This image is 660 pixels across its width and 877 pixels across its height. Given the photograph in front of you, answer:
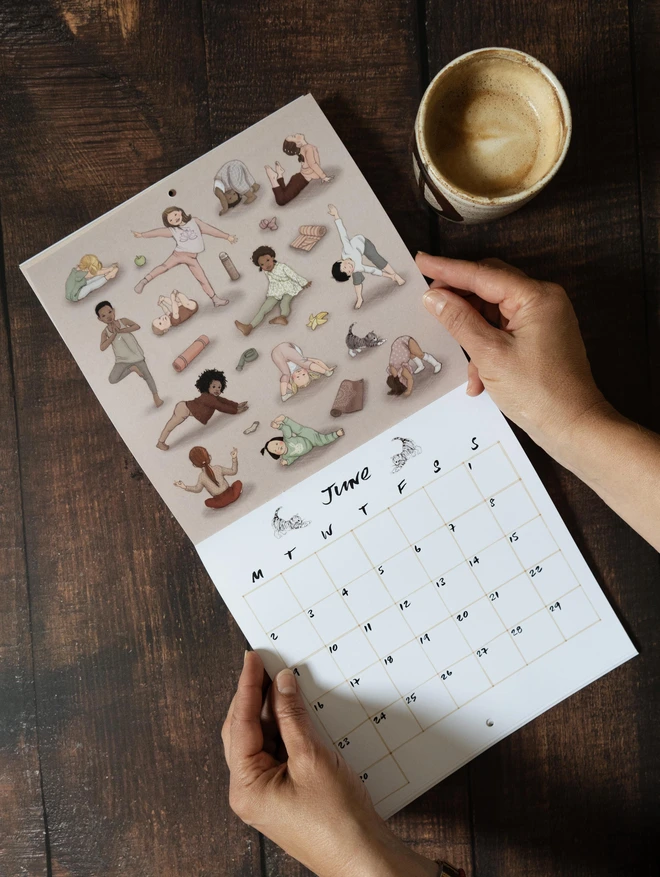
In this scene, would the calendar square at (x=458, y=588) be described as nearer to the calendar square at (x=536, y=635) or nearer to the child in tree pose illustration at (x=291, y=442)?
the calendar square at (x=536, y=635)

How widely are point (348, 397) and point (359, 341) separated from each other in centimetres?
5

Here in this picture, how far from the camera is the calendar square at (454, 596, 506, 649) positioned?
0.57 meters

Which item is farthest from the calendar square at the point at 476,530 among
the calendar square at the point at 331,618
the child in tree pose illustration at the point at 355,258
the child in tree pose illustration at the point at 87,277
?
the child in tree pose illustration at the point at 87,277

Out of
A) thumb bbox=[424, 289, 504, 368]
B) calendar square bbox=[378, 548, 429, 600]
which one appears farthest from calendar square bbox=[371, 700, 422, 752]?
thumb bbox=[424, 289, 504, 368]

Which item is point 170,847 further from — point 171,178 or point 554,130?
point 554,130

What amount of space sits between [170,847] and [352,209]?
24.0 inches

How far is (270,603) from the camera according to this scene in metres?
0.56

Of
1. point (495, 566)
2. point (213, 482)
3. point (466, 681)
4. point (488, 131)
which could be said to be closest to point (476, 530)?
point (495, 566)

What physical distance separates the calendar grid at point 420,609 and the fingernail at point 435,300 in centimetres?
14

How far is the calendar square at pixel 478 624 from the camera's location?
57 centimetres

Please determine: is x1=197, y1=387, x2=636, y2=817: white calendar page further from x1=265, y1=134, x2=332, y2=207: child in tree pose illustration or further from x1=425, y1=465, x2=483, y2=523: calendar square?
x1=265, y1=134, x2=332, y2=207: child in tree pose illustration

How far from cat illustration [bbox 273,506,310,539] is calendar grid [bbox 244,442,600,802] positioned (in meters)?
0.03

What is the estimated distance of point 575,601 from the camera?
0.58 meters

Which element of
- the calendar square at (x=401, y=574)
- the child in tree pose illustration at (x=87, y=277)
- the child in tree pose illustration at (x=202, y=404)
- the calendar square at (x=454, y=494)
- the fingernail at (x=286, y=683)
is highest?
the child in tree pose illustration at (x=87, y=277)
